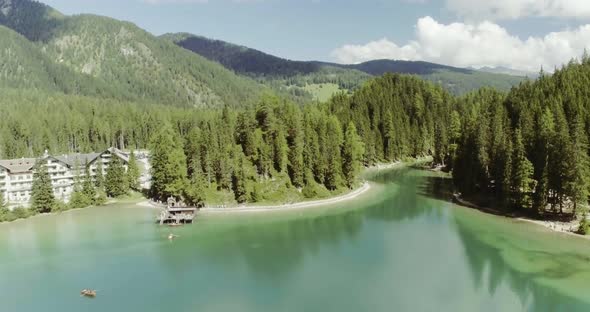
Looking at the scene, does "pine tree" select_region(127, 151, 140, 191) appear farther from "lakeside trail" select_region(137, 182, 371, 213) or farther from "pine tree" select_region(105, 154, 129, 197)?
"lakeside trail" select_region(137, 182, 371, 213)

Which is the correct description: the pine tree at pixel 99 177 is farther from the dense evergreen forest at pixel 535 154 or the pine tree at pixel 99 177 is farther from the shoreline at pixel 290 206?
the dense evergreen forest at pixel 535 154

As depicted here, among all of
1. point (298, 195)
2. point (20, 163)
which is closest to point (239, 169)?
point (298, 195)

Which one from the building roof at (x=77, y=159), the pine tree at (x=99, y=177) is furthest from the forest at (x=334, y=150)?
the building roof at (x=77, y=159)

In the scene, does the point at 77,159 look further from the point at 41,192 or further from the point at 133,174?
the point at 41,192

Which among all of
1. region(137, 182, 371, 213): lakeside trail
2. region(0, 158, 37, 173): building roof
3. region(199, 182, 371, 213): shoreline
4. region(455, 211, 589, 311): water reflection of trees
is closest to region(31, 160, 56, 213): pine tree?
region(0, 158, 37, 173): building roof

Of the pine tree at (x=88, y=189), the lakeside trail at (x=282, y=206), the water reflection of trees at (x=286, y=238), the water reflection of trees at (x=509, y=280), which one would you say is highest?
the pine tree at (x=88, y=189)
